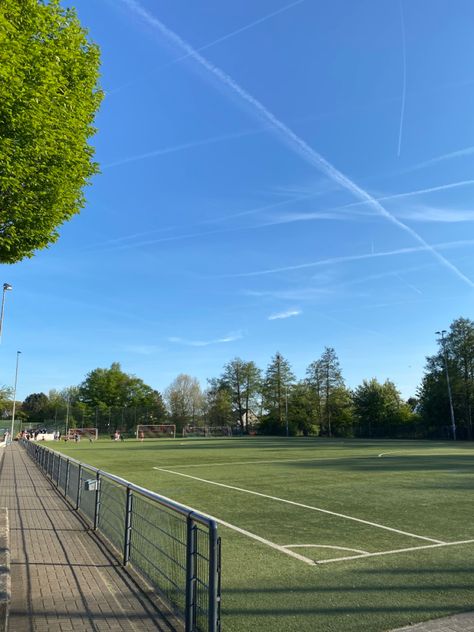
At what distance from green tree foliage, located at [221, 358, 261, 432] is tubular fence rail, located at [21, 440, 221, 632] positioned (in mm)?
94114

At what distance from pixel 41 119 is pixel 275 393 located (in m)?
88.8

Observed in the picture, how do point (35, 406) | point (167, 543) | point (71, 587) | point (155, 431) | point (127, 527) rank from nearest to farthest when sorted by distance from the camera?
point (167, 543), point (71, 587), point (127, 527), point (155, 431), point (35, 406)

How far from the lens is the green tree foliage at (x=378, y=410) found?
71.1m

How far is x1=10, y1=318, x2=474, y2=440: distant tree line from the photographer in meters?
66.0

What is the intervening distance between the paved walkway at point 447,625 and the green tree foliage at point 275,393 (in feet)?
280

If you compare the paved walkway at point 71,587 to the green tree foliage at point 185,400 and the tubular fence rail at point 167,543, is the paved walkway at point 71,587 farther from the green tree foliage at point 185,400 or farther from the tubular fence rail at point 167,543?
the green tree foliage at point 185,400

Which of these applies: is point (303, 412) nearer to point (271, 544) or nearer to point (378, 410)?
point (378, 410)

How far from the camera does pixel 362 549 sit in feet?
23.9

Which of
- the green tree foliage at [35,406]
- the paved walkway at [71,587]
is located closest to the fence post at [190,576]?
the paved walkway at [71,587]

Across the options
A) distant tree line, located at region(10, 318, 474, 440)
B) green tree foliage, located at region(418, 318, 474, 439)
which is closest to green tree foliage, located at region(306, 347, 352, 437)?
distant tree line, located at region(10, 318, 474, 440)

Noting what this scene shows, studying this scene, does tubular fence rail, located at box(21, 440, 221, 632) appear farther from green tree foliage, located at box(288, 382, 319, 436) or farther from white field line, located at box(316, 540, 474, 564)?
green tree foliage, located at box(288, 382, 319, 436)

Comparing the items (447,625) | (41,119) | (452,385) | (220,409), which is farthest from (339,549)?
(220,409)

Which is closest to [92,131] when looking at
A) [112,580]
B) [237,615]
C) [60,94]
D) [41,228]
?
[60,94]

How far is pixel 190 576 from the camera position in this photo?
4320mm
